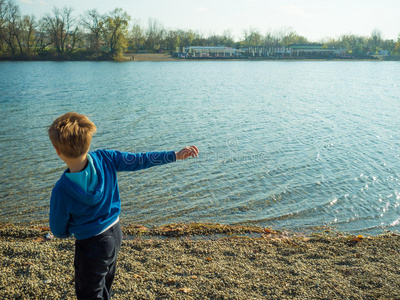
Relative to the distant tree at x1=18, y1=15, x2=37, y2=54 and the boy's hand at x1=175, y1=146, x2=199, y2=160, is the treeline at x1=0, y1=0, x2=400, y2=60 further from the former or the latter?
the boy's hand at x1=175, y1=146, x2=199, y2=160

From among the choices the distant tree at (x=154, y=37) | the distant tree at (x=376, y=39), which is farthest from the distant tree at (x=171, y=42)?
the distant tree at (x=376, y=39)

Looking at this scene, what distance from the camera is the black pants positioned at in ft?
9.41

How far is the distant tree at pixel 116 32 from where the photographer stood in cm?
9681

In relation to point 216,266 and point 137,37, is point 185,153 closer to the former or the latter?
point 216,266

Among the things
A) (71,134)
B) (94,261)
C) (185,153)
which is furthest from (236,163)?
(71,134)

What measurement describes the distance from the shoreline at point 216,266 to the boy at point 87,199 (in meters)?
1.41

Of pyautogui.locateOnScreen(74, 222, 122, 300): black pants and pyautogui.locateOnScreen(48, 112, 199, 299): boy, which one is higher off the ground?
pyautogui.locateOnScreen(48, 112, 199, 299): boy

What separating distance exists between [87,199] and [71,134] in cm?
56

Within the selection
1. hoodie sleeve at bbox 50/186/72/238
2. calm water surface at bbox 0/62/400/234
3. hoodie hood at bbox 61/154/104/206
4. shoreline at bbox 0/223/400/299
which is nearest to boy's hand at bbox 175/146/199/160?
hoodie hood at bbox 61/154/104/206

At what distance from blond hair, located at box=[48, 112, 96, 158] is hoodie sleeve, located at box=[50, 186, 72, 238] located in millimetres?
353

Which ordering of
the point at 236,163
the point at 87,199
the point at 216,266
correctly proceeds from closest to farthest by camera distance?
the point at 87,199
the point at 216,266
the point at 236,163

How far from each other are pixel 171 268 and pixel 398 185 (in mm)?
8754

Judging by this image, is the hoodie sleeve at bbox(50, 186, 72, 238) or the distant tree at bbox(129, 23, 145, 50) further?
the distant tree at bbox(129, 23, 145, 50)

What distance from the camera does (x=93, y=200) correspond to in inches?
108
